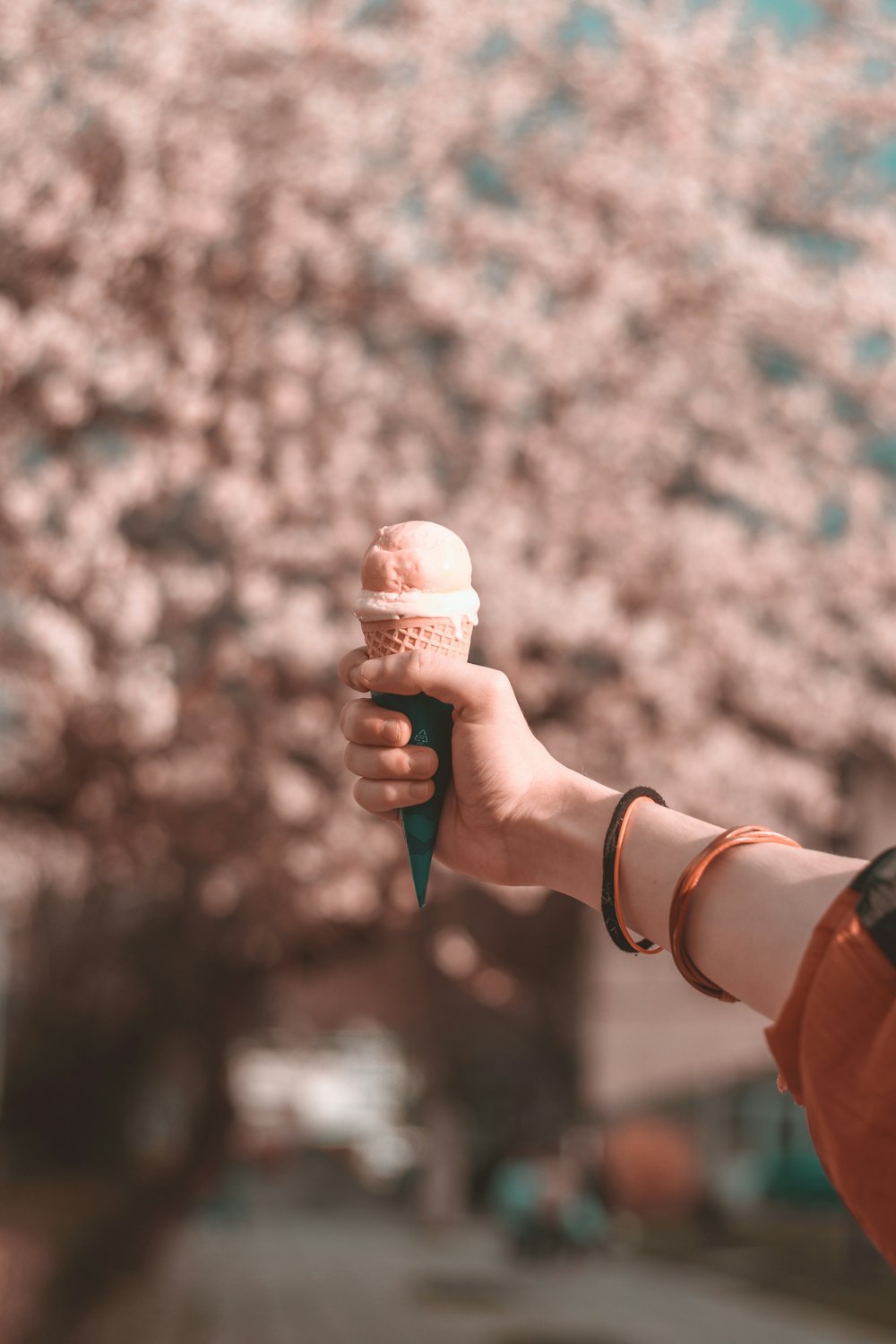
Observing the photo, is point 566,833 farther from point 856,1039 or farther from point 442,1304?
point 442,1304

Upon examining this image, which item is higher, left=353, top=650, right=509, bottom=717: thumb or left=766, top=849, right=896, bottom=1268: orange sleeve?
left=766, top=849, right=896, bottom=1268: orange sleeve

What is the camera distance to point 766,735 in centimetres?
966

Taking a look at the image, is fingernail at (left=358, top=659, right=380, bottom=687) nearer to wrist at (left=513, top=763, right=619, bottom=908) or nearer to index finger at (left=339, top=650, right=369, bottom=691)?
index finger at (left=339, top=650, right=369, bottom=691)

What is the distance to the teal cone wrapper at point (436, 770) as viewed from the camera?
77.4 inches

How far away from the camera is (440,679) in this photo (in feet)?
6.15

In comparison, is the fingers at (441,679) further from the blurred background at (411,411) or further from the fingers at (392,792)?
the blurred background at (411,411)

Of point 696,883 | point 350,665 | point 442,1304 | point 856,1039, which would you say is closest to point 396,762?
point 350,665

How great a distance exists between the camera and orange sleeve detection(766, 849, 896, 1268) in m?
1.32

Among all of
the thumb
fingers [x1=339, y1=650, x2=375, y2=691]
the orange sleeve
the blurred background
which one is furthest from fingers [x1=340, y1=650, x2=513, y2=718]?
the blurred background

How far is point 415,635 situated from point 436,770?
22cm

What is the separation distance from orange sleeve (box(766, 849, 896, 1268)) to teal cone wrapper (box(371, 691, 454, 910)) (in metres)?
0.67

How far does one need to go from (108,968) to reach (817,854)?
14895 mm

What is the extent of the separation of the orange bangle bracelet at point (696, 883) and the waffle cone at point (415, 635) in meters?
0.56

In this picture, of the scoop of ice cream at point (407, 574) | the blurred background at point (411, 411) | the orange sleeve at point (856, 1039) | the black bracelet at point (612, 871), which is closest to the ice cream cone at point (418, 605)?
the scoop of ice cream at point (407, 574)
